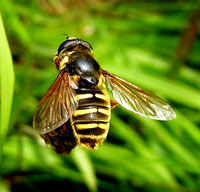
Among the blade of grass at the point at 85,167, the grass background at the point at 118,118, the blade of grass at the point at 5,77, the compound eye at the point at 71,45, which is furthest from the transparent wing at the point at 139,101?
the blade of grass at the point at 85,167

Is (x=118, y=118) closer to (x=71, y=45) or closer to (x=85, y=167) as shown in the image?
(x=85, y=167)

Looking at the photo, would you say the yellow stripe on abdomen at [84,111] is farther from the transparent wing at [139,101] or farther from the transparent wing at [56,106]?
the transparent wing at [139,101]

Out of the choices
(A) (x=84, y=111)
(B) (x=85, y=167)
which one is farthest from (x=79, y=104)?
(B) (x=85, y=167)

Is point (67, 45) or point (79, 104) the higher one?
point (67, 45)

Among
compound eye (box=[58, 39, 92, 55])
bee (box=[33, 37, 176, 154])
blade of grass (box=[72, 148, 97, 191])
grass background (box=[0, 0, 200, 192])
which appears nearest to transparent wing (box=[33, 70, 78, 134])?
bee (box=[33, 37, 176, 154])

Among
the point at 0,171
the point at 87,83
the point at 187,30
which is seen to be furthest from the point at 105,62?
the point at 87,83

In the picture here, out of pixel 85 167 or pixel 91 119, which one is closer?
pixel 91 119
